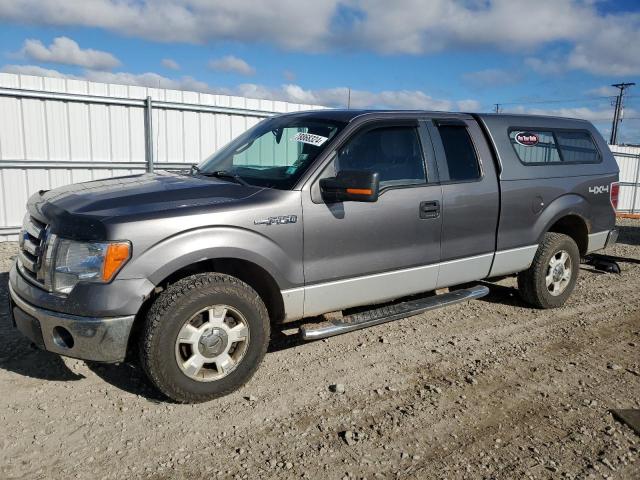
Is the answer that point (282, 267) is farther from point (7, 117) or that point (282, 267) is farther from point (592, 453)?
point (7, 117)

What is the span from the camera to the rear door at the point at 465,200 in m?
4.44

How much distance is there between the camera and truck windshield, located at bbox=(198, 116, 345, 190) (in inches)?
151

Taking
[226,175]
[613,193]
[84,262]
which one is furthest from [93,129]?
[613,193]

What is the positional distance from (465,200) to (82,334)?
3118 millimetres

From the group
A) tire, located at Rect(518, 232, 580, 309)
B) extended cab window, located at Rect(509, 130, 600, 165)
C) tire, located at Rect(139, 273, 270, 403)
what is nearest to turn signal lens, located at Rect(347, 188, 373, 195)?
tire, located at Rect(139, 273, 270, 403)

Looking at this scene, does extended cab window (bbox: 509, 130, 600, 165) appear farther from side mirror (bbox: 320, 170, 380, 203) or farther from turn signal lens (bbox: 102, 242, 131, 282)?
turn signal lens (bbox: 102, 242, 131, 282)

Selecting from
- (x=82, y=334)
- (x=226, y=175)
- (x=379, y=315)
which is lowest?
(x=379, y=315)

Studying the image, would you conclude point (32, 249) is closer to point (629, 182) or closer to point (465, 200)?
point (465, 200)

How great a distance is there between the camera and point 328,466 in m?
2.81

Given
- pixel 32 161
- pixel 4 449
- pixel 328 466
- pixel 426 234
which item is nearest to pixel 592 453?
pixel 328 466

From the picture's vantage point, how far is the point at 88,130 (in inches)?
372

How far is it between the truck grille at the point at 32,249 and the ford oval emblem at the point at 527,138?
13.8 ft

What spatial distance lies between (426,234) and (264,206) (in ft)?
4.83

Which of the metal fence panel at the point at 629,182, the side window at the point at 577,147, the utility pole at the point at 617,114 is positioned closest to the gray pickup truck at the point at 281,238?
the side window at the point at 577,147
